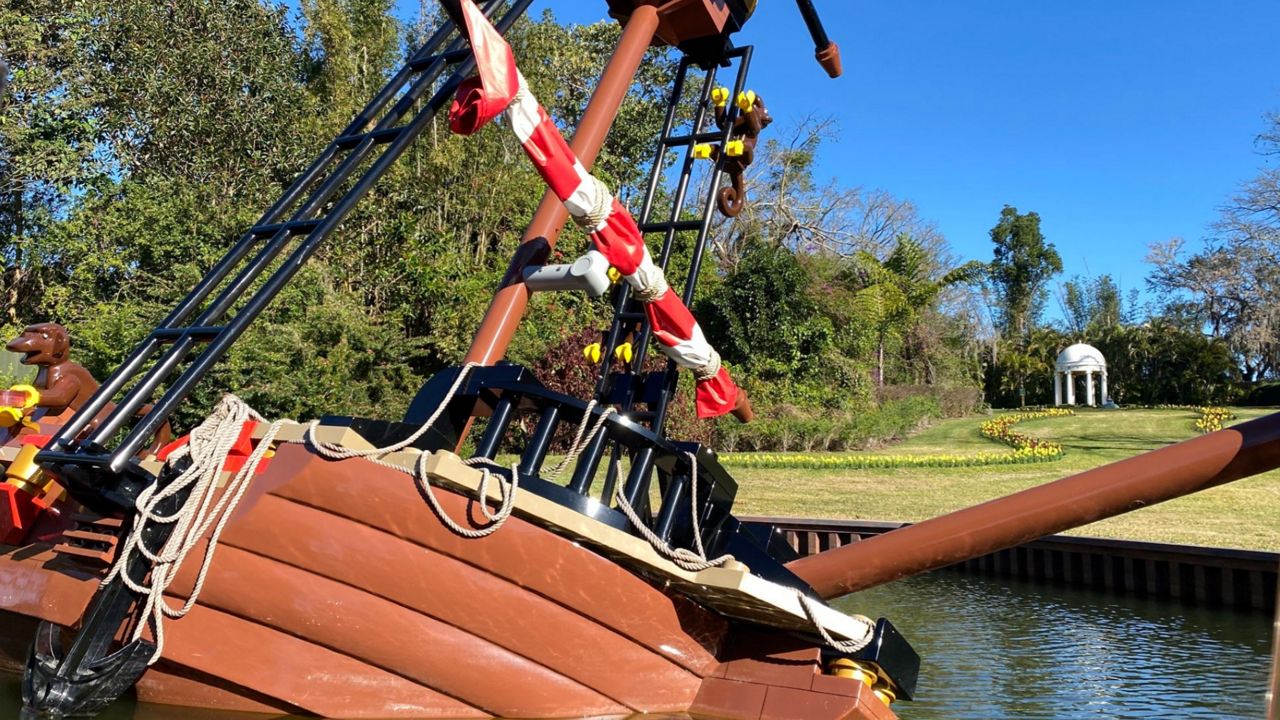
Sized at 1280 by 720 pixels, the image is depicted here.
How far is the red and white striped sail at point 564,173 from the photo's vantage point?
2570mm

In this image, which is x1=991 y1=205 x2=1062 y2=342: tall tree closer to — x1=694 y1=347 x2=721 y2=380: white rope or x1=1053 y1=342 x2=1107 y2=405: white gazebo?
x1=1053 y1=342 x2=1107 y2=405: white gazebo

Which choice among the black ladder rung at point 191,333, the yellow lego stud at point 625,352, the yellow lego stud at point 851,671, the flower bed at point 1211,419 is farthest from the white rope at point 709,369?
the flower bed at point 1211,419

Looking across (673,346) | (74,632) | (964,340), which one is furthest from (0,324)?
(964,340)

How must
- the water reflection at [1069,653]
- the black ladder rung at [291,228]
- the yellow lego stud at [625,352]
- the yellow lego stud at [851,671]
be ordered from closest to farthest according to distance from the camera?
the black ladder rung at [291,228] → the yellow lego stud at [851,671] → the yellow lego stud at [625,352] → the water reflection at [1069,653]

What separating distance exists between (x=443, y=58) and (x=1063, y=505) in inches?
118

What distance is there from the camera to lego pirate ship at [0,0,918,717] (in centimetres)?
299

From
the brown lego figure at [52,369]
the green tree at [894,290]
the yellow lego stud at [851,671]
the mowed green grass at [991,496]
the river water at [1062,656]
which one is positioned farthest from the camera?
the green tree at [894,290]

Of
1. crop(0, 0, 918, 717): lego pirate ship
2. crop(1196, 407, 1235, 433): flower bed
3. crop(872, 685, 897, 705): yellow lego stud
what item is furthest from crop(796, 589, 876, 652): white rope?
crop(1196, 407, 1235, 433): flower bed

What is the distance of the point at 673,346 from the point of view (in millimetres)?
3561

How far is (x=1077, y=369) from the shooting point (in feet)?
107

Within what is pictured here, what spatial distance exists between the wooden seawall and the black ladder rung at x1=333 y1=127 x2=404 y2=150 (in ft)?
16.2

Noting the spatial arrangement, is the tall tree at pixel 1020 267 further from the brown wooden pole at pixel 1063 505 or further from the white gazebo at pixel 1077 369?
the brown wooden pole at pixel 1063 505

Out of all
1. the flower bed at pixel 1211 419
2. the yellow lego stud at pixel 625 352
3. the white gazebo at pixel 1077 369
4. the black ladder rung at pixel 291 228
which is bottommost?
the black ladder rung at pixel 291 228

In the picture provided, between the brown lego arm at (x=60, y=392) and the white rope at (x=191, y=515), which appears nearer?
the white rope at (x=191, y=515)
